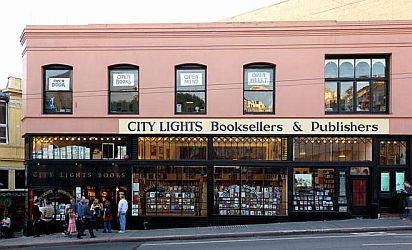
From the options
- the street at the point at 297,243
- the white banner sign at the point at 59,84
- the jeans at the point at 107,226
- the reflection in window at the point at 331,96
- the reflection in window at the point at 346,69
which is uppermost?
the reflection in window at the point at 346,69

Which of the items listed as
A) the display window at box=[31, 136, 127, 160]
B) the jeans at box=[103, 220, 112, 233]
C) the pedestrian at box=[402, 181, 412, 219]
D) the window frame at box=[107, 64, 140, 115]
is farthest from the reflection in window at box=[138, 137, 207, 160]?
the pedestrian at box=[402, 181, 412, 219]

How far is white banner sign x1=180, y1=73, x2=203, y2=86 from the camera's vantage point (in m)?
23.2

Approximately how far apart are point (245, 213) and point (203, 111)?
4.37 meters

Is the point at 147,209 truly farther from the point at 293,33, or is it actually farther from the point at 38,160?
the point at 293,33

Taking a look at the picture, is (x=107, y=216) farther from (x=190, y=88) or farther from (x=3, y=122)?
(x=3, y=122)

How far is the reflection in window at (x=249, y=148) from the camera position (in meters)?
22.9

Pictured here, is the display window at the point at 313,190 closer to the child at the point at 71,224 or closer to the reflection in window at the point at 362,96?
the reflection in window at the point at 362,96

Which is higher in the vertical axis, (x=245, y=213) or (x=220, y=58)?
Answer: (x=220, y=58)

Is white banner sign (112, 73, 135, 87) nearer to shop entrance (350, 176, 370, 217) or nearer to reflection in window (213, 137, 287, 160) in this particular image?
reflection in window (213, 137, 287, 160)

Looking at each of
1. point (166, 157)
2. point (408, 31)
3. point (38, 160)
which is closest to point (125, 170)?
point (166, 157)

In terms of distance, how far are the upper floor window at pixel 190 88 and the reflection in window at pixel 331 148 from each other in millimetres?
4095

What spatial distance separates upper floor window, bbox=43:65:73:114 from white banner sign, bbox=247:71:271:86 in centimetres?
721

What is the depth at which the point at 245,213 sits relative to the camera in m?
23.0

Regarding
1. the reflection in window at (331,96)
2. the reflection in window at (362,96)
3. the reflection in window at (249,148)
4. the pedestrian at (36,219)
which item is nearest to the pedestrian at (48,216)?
the pedestrian at (36,219)
